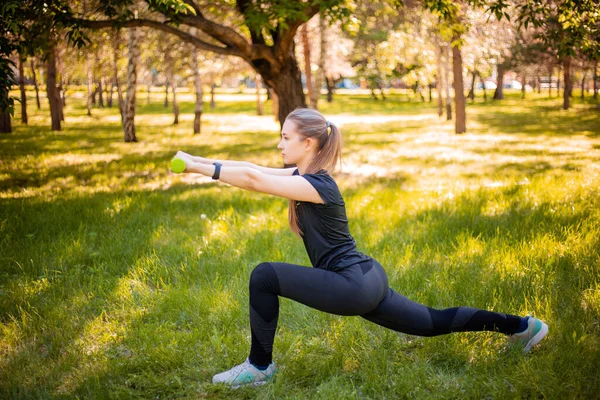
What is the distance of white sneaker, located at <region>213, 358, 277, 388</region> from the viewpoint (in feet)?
10.5

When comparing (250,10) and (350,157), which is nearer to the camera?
(250,10)

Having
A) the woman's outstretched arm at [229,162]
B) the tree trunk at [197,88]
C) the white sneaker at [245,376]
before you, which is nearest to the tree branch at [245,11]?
→ the woman's outstretched arm at [229,162]

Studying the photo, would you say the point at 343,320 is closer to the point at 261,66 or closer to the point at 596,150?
the point at 261,66

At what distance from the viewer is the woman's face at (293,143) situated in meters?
3.11

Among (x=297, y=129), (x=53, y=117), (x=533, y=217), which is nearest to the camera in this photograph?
(x=297, y=129)

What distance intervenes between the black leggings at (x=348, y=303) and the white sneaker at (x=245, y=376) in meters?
0.05

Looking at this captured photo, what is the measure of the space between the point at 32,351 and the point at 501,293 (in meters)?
3.62

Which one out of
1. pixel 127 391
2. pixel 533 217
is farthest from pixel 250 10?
pixel 127 391

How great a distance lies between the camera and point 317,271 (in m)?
2.97

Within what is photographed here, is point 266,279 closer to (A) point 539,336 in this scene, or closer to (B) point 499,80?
(A) point 539,336

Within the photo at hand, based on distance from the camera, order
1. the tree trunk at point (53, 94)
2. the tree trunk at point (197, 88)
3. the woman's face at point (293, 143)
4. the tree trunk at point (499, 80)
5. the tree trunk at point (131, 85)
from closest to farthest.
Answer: the woman's face at point (293, 143), the tree trunk at point (131, 85), the tree trunk at point (53, 94), the tree trunk at point (197, 88), the tree trunk at point (499, 80)

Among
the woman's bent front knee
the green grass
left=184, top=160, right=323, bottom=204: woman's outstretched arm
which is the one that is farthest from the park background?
left=184, top=160, right=323, bottom=204: woman's outstretched arm

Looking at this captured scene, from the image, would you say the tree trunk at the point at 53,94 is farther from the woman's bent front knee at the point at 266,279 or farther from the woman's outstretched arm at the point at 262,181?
the woman's bent front knee at the point at 266,279

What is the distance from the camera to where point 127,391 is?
10.3 feet
